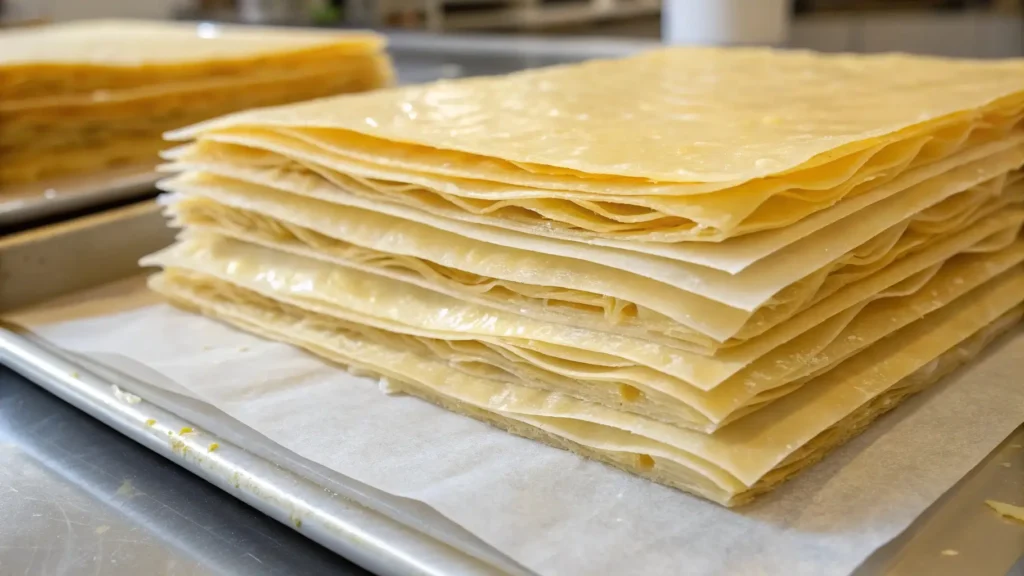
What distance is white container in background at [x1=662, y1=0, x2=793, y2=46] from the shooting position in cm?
237

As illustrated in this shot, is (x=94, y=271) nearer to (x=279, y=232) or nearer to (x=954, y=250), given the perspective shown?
(x=279, y=232)

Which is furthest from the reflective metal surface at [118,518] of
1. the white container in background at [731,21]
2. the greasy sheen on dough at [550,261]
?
the white container in background at [731,21]

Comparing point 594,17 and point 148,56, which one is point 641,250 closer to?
point 148,56

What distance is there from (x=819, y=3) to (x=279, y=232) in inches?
155

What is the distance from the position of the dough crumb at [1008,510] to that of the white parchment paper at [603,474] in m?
0.04

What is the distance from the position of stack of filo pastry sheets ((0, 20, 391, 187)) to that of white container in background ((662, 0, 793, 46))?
86cm

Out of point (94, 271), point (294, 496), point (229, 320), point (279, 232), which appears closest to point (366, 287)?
point (279, 232)

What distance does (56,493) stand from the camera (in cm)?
99

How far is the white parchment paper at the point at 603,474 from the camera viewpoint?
2.59ft

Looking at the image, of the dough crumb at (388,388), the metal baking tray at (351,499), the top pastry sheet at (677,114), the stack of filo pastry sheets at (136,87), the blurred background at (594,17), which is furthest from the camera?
the blurred background at (594,17)

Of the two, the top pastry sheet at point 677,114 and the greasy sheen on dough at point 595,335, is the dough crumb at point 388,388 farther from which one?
the top pastry sheet at point 677,114

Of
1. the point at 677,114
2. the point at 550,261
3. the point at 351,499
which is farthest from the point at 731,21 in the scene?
the point at 351,499

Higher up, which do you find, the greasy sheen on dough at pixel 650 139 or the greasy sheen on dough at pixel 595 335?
the greasy sheen on dough at pixel 650 139

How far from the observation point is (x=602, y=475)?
93cm
